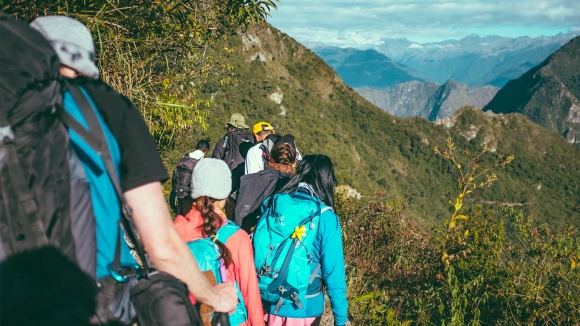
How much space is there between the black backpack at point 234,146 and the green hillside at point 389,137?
45.7 metres

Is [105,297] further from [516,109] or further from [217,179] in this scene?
[516,109]

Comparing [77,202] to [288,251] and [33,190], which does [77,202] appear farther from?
[288,251]

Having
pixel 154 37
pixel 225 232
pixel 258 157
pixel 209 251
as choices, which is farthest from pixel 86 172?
pixel 154 37

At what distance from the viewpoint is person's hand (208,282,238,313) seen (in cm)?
159

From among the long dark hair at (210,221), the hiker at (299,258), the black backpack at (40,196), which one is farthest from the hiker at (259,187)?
the black backpack at (40,196)

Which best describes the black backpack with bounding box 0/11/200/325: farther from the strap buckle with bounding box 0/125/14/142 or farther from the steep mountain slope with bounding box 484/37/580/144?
the steep mountain slope with bounding box 484/37/580/144

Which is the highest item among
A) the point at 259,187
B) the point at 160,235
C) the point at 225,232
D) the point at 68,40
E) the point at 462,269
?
the point at 68,40

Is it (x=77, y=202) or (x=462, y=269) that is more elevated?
(x=77, y=202)

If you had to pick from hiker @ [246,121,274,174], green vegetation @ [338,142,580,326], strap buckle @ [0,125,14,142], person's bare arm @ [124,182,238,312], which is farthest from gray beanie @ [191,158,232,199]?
green vegetation @ [338,142,580,326]

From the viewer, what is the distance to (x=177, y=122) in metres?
4.65

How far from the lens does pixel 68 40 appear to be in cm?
124

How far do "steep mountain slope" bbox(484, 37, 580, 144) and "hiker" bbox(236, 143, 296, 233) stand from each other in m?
174

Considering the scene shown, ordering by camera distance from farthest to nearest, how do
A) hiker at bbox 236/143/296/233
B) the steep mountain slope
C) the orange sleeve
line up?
the steep mountain slope → hiker at bbox 236/143/296/233 → the orange sleeve

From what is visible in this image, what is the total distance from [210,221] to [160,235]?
897mm
